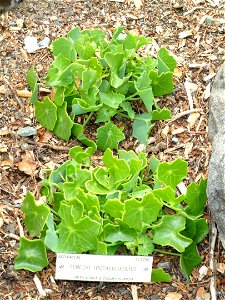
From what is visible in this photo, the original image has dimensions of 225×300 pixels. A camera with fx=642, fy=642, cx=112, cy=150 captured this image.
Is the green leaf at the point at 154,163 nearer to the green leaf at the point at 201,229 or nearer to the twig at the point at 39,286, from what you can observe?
the green leaf at the point at 201,229

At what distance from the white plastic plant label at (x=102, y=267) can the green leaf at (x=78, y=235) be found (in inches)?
0.8

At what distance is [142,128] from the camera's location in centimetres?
221

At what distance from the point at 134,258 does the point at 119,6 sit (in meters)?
1.20

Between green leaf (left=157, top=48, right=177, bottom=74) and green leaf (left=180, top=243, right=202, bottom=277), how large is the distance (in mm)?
702

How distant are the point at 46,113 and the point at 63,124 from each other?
7 centimetres

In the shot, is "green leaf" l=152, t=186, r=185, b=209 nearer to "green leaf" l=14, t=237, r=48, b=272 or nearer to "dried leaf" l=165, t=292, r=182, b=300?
"dried leaf" l=165, t=292, r=182, b=300

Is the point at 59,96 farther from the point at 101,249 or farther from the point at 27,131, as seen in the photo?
the point at 101,249

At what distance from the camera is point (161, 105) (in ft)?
7.72

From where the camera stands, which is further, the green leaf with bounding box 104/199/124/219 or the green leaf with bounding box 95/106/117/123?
the green leaf with bounding box 95/106/117/123

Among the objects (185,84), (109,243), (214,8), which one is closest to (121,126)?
(185,84)

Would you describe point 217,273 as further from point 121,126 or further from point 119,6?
point 119,6

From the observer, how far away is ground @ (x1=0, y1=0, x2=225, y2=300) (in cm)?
190

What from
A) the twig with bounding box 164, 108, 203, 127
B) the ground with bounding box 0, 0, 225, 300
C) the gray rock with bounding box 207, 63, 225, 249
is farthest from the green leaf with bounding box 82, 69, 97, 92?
the gray rock with bounding box 207, 63, 225, 249

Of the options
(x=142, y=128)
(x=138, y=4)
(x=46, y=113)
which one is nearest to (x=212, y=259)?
(x=142, y=128)
